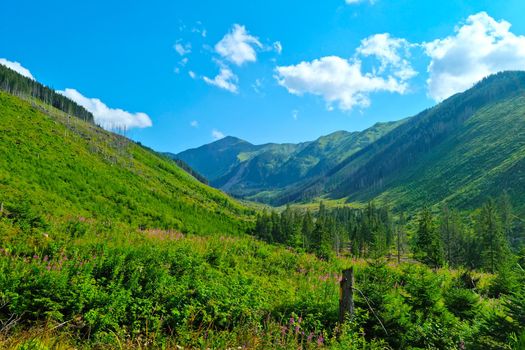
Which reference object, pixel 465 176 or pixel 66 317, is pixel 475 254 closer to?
pixel 66 317

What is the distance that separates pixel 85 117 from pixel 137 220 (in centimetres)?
16580

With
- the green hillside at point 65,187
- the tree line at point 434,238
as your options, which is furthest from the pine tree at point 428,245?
the green hillside at point 65,187

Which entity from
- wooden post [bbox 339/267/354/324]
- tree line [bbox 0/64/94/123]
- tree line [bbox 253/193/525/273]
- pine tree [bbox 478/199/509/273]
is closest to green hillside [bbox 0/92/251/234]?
tree line [bbox 253/193/525/273]

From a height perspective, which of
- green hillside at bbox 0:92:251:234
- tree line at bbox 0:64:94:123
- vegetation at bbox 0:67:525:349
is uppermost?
tree line at bbox 0:64:94:123

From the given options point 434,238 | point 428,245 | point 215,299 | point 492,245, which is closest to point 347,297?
point 215,299

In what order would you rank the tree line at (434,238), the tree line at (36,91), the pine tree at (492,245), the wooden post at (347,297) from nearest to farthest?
1. the wooden post at (347,297)
2. the tree line at (434,238)
3. the pine tree at (492,245)
4. the tree line at (36,91)

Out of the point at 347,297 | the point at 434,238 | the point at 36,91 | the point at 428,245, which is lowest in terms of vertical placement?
the point at 347,297

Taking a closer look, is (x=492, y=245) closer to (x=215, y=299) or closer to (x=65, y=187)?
(x=215, y=299)

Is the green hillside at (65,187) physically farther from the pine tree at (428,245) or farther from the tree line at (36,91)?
the tree line at (36,91)

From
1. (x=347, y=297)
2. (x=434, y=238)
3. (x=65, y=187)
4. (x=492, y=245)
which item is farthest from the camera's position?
(x=492, y=245)

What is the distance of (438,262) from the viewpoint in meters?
43.4

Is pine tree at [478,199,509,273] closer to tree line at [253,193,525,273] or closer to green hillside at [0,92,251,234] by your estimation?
tree line at [253,193,525,273]

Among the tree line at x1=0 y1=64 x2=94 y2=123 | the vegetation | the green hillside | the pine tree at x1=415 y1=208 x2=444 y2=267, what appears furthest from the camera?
the tree line at x1=0 y1=64 x2=94 y2=123

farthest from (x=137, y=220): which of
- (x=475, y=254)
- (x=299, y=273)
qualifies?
(x=475, y=254)
